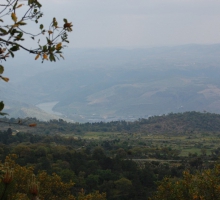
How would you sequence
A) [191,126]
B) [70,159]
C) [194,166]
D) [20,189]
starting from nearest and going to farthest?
[20,189], [70,159], [194,166], [191,126]

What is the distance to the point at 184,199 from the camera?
35.8 ft

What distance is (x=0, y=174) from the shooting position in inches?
145

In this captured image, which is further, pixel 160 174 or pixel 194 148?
pixel 194 148

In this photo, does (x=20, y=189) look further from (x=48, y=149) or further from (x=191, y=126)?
(x=191, y=126)

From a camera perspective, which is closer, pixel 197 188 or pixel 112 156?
pixel 197 188

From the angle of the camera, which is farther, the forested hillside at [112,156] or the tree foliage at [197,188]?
the forested hillside at [112,156]

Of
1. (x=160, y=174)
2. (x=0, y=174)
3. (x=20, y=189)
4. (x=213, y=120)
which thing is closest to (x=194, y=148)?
(x=160, y=174)

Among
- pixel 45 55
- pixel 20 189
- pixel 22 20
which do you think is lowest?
pixel 20 189

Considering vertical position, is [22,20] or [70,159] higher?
[22,20]

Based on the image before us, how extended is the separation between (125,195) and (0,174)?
2098 cm

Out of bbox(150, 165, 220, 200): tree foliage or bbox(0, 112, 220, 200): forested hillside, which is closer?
bbox(150, 165, 220, 200): tree foliage

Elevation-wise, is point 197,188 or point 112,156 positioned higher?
point 197,188

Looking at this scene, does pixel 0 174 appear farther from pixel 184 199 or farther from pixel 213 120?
pixel 213 120

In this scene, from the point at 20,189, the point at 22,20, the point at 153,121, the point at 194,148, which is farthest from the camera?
the point at 153,121
